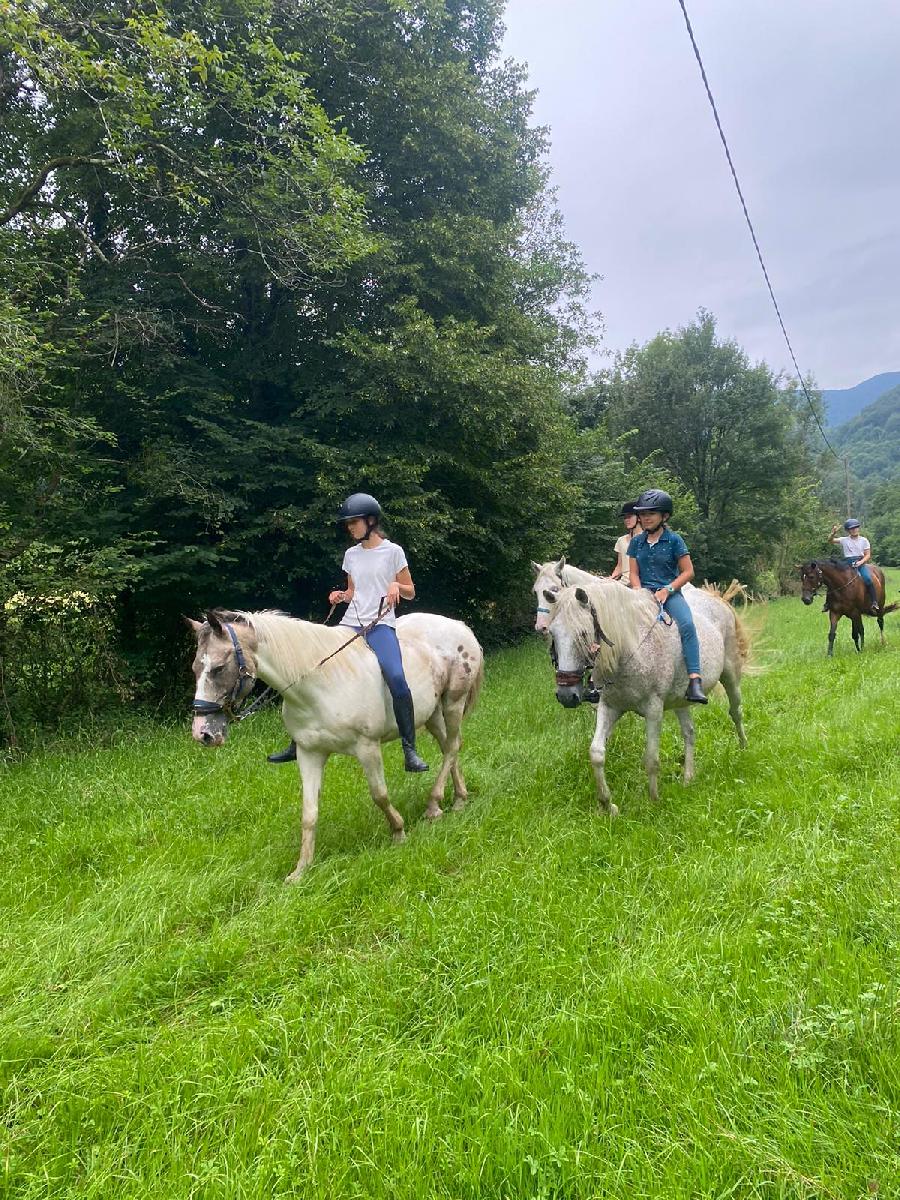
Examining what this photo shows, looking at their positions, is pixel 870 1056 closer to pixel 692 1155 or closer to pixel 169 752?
pixel 692 1155

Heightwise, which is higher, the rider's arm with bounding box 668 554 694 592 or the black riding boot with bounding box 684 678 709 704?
the rider's arm with bounding box 668 554 694 592

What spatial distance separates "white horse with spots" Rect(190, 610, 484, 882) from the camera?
3783mm

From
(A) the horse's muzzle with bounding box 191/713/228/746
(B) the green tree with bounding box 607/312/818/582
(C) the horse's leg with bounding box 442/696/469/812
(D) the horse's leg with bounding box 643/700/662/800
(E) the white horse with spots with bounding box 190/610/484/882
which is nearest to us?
(A) the horse's muzzle with bounding box 191/713/228/746

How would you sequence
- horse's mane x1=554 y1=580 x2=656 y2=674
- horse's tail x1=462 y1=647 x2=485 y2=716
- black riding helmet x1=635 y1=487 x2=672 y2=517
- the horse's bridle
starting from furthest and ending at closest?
1. horse's tail x1=462 y1=647 x2=485 y2=716
2. black riding helmet x1=635 y1=487 x2=672 y2=517
3. horse's mane x1=554 y1=580 x2=656 y2=674
4. the horse's bridle

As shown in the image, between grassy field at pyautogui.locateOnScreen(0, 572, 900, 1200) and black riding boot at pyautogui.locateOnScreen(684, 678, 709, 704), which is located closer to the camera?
grassy field at pyautogui.locateOnScreen(0, 572, 900, 1200)

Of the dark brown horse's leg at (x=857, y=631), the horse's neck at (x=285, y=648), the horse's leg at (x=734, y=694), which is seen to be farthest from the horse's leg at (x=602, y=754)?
the dark brown horse's leg at (x=857, y=631)

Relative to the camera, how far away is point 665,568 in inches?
215

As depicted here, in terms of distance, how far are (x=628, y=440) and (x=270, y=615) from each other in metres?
30.3

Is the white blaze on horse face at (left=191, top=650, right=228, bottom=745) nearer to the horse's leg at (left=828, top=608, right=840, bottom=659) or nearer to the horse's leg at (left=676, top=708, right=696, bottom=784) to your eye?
the horse's leg at (left=676, top=708, right=696, bottom=784)

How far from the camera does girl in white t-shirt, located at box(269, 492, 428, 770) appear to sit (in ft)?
14.9

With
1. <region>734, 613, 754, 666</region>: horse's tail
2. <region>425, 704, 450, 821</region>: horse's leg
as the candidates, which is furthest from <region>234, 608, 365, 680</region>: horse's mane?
<region>734, 613, 754, 666</region>: horse's tail

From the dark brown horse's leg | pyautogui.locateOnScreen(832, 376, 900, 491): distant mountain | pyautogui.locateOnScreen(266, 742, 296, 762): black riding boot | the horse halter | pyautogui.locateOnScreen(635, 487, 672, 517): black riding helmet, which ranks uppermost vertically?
pyautogui.locateOnScreen(832, 376, 900, 491): distant mountain

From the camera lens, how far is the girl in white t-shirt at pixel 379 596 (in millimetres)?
4551

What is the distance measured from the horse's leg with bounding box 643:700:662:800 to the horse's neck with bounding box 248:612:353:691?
2641 millimetres
